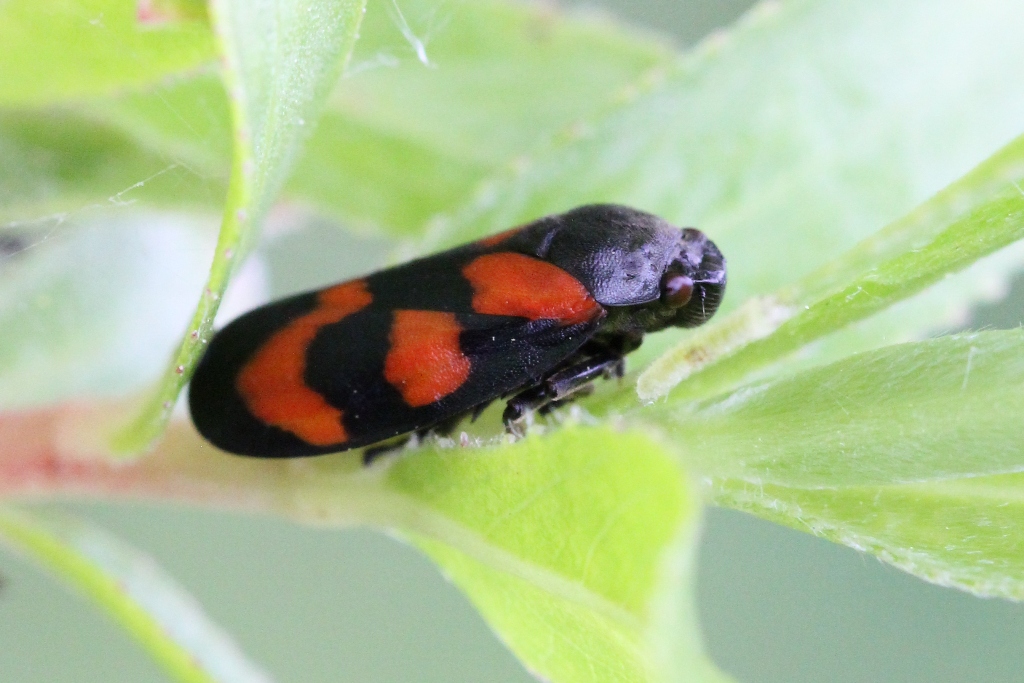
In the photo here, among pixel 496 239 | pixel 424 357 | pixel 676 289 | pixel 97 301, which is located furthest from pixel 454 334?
pixel 97 301

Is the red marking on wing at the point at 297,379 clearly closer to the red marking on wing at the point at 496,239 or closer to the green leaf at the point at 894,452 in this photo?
the red marking on wing at the point at 496,239

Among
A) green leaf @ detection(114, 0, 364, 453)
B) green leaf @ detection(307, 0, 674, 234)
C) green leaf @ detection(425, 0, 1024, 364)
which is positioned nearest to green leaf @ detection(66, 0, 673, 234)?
green leaf @ detection(307, 0, 674, 234)

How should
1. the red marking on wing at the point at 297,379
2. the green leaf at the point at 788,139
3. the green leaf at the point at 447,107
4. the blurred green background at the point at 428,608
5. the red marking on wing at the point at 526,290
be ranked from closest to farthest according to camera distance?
the red marking on wing at the point at 297,379 < the red marking on wing at the point at 526,290 < the green leaf at the point at 788,139 < the green leaf at the point at 447,107 < the blurred green background at the point at 428,608

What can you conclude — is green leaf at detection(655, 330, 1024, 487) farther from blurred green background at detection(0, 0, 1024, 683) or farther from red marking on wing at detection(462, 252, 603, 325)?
blurred green background at detection(0, 0, 1024, 683)

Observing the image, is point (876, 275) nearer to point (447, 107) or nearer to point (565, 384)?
point (565, 384)

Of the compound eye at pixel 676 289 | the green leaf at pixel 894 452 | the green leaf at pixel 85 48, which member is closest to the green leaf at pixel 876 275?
the green leaf at pixel 894 452

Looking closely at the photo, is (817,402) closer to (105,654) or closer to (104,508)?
(104,508)

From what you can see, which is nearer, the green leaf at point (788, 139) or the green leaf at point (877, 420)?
the green leaf at point (877, 420)
